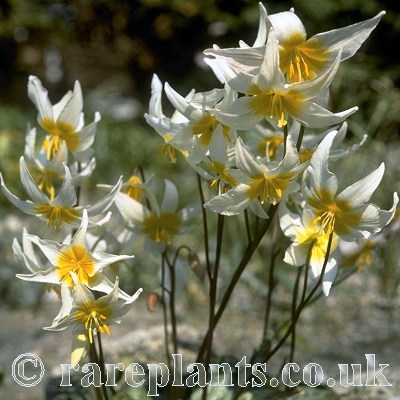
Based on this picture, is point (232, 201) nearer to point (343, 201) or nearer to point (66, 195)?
point (343, 201)

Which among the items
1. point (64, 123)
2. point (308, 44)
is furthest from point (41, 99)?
point (308, 44)

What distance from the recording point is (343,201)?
4.92 feet

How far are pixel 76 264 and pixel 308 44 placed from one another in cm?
58

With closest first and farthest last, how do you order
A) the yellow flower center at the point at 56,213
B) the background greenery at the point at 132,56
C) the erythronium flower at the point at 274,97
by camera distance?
the erythronium flower at the point at 274,97
the yellow flower center at the point at 56,213
the background greenery at the point at 132,56

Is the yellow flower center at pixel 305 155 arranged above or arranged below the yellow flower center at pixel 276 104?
above

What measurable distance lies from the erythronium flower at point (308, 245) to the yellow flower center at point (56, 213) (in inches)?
16.4

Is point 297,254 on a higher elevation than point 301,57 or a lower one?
lower

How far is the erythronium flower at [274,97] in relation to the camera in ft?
4.57

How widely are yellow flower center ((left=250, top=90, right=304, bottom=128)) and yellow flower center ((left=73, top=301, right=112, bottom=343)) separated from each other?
44 centimetres

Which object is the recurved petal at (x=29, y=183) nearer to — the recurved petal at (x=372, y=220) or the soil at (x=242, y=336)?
the recurved petal at (x=372, y=220)

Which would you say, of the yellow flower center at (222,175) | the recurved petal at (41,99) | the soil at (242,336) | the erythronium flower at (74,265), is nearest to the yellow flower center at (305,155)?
the yellow flower center at (222,175)

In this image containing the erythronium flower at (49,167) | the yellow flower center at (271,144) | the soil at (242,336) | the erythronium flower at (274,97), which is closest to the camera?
the erythronium flower at (274,97)

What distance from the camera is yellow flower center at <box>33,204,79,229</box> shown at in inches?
63.6

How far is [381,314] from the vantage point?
3.53 meters
